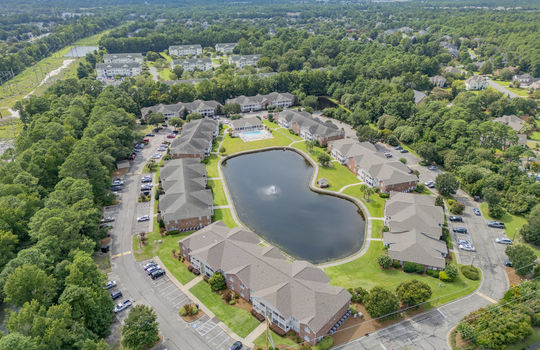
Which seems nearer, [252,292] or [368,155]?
[252,292]

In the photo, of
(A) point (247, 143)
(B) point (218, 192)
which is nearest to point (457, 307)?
(B) point (218, 192)

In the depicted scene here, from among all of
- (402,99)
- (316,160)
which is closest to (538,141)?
(402,99)

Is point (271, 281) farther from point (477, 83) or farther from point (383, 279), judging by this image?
point (477, 83)

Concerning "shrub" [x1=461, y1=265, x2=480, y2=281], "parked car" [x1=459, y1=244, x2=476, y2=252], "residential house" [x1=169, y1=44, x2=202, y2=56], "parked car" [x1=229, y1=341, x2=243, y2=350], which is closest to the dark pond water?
"shrub" [x1=461, y1=265, x2=480, y2=281]

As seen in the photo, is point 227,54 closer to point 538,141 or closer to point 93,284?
point 538,141

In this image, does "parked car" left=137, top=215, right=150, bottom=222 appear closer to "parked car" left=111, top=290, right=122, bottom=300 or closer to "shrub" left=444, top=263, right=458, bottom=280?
"parked car" left=111, top=290, right=122, bottom=300

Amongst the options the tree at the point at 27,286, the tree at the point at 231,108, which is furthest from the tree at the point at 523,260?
the tree at the point at 231,108

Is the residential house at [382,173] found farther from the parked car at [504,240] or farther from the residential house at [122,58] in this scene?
the residential house at [122,58]
